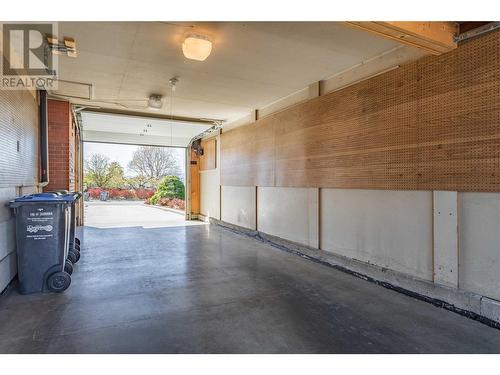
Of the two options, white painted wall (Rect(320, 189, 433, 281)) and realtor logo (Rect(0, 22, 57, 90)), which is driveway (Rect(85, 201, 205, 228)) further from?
white painted wall (Rect(320, 189, 433, 281))

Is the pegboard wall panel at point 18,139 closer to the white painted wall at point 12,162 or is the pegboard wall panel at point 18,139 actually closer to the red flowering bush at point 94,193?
the white painted wall at point 12,162

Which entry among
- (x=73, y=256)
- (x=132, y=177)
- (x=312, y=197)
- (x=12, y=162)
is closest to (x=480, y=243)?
(x=312, y=197)

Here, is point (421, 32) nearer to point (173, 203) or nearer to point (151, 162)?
point (173, 203)

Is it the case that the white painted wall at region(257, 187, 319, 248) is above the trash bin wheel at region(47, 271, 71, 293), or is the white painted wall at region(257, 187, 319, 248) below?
above

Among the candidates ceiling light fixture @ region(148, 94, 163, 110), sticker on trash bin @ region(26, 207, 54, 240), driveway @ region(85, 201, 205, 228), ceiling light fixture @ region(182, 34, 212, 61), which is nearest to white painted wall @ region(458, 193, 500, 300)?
ceiling light fixture @ region(182, 34, 212, 61)

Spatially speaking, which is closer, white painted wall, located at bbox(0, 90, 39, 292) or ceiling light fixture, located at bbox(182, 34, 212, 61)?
white painted wall, located at bbox(0, 90, 39, 292)

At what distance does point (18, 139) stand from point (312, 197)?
472cm

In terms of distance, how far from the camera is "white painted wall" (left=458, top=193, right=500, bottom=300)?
302 centimetres

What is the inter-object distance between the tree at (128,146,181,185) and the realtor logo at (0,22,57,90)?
82.5 feet

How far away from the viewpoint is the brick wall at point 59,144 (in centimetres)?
669

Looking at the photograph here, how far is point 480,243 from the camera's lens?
10.3 ft

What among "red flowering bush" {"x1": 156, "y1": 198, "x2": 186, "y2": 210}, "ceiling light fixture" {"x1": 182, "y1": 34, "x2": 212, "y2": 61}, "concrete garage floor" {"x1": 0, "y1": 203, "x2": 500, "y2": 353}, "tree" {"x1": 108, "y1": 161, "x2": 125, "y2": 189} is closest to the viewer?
"concrete garage floor" {"x1": 0, "y1": 203, "x2": 500, "y2": 353}
